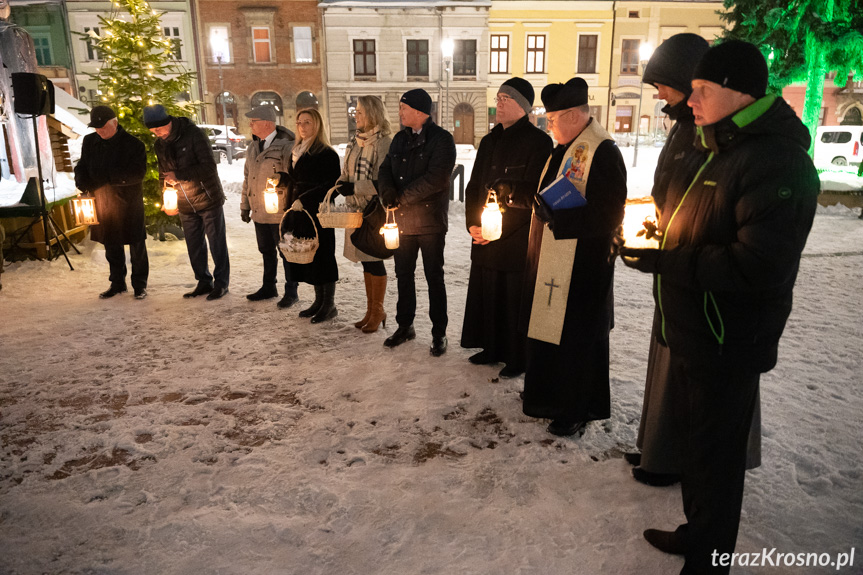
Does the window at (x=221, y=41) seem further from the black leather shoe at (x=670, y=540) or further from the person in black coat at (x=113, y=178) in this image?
the black leather shoe at (x=670, y=540)

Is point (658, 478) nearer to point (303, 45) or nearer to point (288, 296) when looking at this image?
point (288, 296)

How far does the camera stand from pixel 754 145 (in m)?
2.00

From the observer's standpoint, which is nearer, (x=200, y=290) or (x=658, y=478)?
(x=658, y=478)

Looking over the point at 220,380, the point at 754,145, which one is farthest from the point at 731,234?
the point at 220,380

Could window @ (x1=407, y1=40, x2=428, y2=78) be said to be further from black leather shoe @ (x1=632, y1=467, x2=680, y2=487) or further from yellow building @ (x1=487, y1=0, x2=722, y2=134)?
black leather shoe @ (x1=632, y1=467, x2=680, y2=487)

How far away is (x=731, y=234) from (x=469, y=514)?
1.75 metres

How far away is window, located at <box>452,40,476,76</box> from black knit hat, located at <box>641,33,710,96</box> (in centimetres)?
3232

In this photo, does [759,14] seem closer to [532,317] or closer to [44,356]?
[532,317]

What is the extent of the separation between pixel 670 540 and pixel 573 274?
1.46 m

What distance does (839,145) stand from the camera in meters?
20.9

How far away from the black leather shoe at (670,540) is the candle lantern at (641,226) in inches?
49.7

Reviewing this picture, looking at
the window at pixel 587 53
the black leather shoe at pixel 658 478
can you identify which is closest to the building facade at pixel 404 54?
the window at pixel 587 53

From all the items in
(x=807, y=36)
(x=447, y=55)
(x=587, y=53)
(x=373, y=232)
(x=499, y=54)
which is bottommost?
(x=373, y=232)

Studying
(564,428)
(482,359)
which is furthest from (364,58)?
(564,428)
